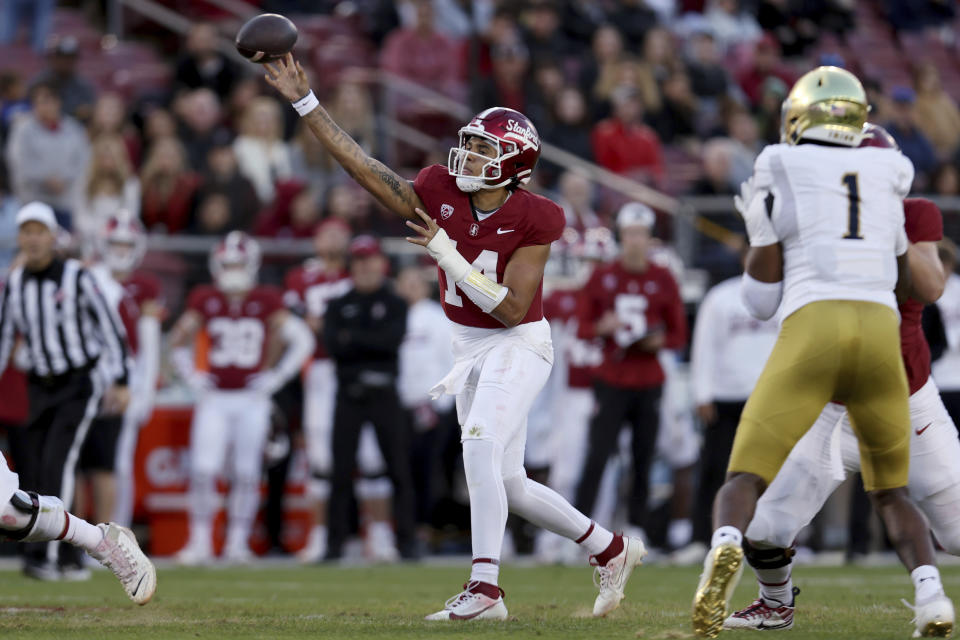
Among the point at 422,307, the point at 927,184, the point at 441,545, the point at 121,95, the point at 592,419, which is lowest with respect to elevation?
the point at 441,545

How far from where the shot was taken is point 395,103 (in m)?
14.5

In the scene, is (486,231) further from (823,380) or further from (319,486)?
(319,486)

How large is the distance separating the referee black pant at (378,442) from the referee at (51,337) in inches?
77.6

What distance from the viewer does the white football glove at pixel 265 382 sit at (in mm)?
11547

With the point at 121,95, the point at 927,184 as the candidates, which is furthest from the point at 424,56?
the point at 927,184

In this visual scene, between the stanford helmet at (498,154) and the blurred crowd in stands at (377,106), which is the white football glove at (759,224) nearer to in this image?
the stanford helmet at (498,154)

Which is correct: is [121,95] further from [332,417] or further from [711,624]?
[711,624]

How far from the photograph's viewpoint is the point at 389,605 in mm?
6977

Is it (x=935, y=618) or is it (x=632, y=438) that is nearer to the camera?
(x=935, y=618)

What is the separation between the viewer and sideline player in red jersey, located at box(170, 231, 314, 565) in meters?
11.3

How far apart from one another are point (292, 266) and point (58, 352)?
3850 mm

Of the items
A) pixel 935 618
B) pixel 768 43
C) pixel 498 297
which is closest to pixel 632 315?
pixel 498 297

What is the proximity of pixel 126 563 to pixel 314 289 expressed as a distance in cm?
613

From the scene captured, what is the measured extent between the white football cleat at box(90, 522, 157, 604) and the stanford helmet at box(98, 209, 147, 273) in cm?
527
